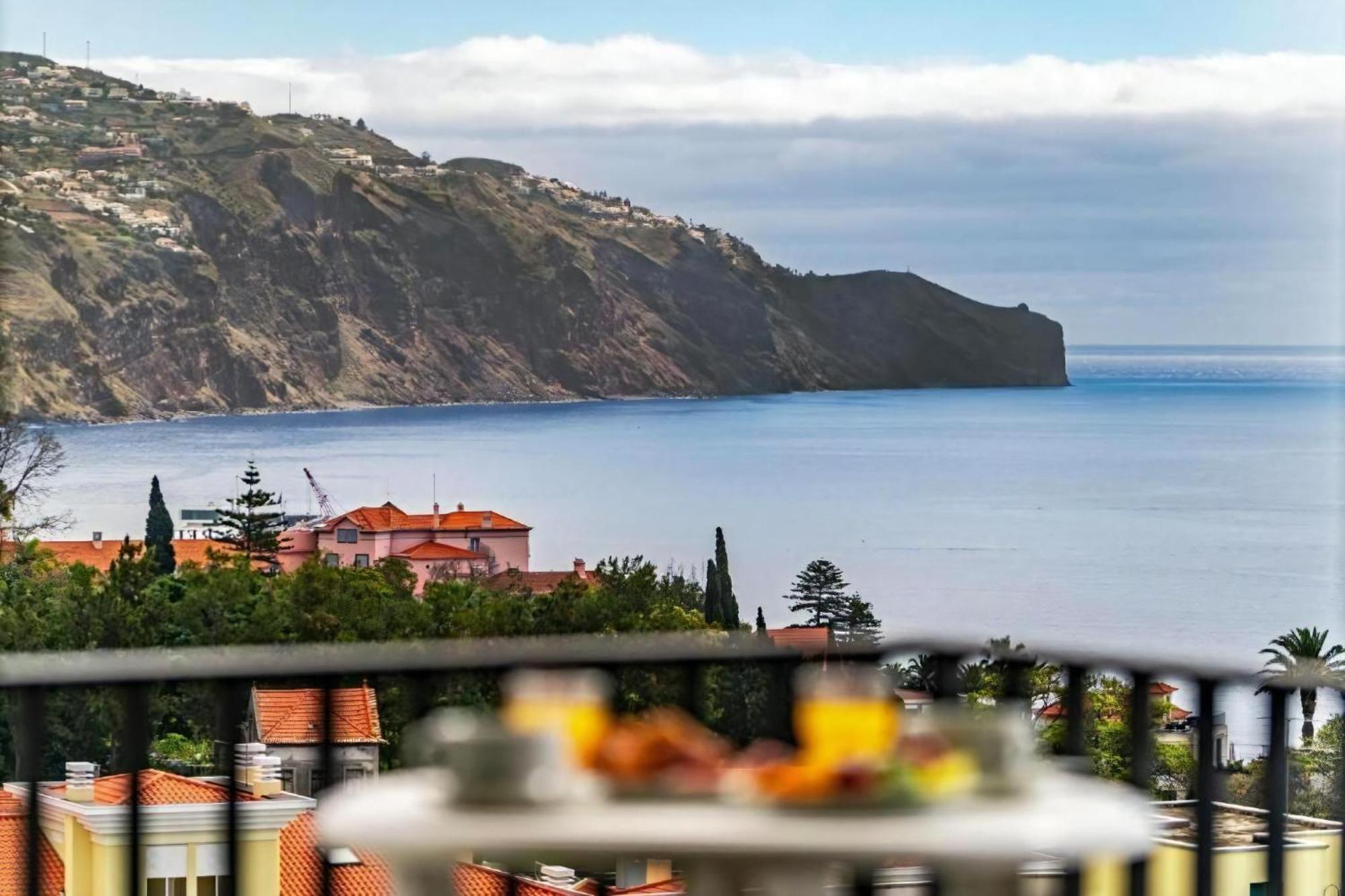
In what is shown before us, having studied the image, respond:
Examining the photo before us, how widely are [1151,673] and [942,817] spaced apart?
958 millimetres

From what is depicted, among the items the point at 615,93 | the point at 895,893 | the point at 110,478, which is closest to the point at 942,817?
the point at 895,893

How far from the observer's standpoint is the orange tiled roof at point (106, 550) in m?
46.3

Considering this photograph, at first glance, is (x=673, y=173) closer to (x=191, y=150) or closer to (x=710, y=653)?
(x=191, y=150)

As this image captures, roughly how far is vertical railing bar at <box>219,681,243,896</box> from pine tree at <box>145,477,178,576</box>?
46.3 metres

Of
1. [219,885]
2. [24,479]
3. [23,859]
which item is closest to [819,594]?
[24,479]

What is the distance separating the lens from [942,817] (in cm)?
127

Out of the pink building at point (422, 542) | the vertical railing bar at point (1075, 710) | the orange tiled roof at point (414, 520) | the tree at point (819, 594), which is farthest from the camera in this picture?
the orange tiled roof at point (414, 520)

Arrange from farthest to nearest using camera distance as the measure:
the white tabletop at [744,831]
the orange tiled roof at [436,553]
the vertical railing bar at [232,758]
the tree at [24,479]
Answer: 1. the orange tiled roof at [436,553]
2. the tree at [24,479]
3. the vertical railing bar at [232,758]
4. the white tabletop at [744,831]

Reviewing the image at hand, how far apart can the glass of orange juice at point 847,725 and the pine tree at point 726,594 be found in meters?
43.2

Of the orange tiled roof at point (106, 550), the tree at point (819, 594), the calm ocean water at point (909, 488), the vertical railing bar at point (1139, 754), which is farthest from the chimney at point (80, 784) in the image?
the tree at point (819, 594)

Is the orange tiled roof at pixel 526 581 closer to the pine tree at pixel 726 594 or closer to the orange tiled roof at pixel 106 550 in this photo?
the pine tree at pixel 726 594

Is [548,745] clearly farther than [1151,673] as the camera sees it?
No

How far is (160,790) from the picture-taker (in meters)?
2.59

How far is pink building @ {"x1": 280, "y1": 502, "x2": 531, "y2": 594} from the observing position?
52.9m
